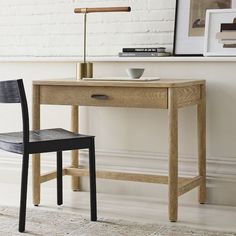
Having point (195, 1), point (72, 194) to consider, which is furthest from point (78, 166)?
point (195, 1)

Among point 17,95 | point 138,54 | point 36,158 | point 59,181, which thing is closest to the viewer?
point 17,95

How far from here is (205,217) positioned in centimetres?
338

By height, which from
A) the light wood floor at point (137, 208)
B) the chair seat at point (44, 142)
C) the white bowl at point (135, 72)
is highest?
the white bowl at point (135, 72)

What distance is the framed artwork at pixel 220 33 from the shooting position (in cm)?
362

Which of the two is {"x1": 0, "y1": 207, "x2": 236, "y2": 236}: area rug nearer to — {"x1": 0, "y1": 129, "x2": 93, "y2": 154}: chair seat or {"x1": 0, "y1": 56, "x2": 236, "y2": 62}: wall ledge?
{"x1": 0, "y1": 129, "x2": 93, "y2": 154}: chair seat

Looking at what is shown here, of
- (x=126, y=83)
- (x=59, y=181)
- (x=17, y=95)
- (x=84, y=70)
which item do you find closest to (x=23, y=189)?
(x=17, y=95)

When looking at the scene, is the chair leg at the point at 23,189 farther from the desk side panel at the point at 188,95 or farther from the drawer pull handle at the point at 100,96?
the desk side panel at the point at 188,95

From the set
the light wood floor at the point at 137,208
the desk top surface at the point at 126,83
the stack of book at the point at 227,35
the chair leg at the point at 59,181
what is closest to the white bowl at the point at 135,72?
the desk top surface at the point at 126,83

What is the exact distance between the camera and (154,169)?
3.87 m

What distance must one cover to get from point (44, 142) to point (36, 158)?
45cm

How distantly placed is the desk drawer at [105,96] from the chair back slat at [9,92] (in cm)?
45

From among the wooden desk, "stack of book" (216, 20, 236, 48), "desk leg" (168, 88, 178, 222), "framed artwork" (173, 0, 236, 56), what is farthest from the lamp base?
"stack of book" (216, 20, 236, 48)

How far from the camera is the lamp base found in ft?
11.9

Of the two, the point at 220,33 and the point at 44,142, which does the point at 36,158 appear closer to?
Answer: the point at 44,142
